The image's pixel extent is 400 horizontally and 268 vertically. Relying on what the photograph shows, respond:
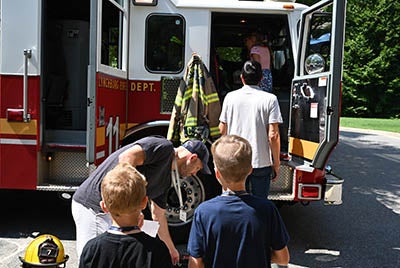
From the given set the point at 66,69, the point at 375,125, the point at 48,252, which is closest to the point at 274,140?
the point at 48,252

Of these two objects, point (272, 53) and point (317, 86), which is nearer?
point (317, 86)

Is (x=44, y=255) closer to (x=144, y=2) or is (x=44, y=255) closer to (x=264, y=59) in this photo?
(x=144, y=2)

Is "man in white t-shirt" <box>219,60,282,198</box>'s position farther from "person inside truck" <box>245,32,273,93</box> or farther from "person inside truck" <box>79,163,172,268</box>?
"person inside truck" <box>79,163,172,268</box>

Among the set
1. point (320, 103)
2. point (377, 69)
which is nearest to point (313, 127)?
point (320, 103)

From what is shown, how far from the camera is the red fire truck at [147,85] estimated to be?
189 inches

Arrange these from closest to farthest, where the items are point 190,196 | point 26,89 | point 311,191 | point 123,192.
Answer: point 123,192, point 26,89, point 311,191, point 190,196

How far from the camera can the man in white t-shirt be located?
457 cm

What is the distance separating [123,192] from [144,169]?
0.98 meters

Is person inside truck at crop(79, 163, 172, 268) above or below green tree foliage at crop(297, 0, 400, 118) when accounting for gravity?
below

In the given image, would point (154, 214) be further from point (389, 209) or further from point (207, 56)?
point (389, 209)

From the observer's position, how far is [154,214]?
338 centimetres

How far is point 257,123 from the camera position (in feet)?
15.0

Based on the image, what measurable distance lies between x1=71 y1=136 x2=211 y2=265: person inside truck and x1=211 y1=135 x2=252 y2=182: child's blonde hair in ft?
1.79

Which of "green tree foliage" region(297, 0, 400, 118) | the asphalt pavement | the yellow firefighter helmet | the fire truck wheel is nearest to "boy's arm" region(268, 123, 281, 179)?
the fire truck wheel
